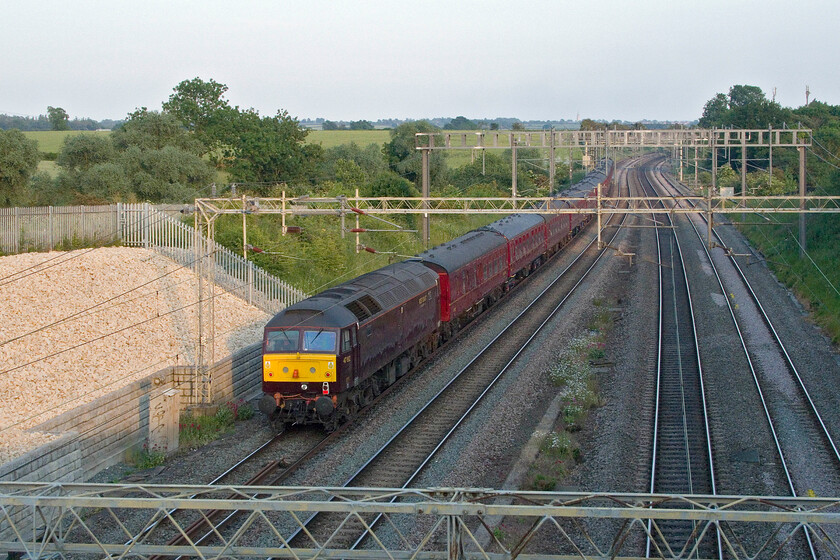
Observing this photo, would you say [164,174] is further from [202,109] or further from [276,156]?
[202,109]

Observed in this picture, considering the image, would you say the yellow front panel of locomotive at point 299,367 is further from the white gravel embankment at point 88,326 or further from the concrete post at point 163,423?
the white gravel embankment at point 88,326

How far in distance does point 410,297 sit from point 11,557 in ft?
41.4

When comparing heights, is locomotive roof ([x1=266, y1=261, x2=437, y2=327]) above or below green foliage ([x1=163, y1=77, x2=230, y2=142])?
below

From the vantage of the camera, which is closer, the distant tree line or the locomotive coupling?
the locomotive coupling

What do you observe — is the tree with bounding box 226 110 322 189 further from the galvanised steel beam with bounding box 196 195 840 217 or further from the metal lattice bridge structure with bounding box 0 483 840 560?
the metal lattice bridge structure with bounding box 0 483 840 560

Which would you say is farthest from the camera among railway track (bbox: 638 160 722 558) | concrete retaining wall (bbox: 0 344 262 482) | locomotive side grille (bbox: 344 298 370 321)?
locomotive side grille (bbox: 344 298 370 321)

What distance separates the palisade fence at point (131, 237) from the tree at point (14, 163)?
9559mm

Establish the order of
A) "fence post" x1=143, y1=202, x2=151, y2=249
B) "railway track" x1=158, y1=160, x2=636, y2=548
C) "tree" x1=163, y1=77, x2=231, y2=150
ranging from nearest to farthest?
1. "railway track" x1=158, y1=160, x2=636, y2=548
2. "fence post" x1=143, y1=202, x2=151, y2=249
3. "tree" x1=163, y1=77, x2=231, y2=150

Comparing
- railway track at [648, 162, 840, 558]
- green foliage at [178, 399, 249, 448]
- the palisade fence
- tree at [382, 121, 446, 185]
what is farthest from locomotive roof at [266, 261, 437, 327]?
tree at [382, 121, 446, 185]

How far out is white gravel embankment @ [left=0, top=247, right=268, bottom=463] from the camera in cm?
1847

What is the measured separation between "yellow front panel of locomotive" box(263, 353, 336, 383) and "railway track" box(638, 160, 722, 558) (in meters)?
6.97

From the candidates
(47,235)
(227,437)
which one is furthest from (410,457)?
(47,235)

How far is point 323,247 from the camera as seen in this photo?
35.4 m

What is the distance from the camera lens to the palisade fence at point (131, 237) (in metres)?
29.2
